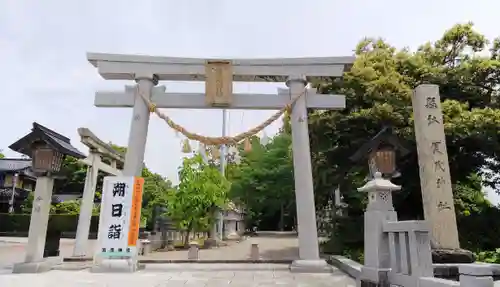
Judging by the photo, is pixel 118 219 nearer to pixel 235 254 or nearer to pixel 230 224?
pixel 235 254

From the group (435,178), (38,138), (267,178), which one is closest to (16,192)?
(267,178)

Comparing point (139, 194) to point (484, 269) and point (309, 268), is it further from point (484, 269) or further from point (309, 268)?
point (484, 269)

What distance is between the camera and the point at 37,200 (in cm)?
992

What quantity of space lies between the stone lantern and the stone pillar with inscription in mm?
9841

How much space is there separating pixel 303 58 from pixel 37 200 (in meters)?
8.58

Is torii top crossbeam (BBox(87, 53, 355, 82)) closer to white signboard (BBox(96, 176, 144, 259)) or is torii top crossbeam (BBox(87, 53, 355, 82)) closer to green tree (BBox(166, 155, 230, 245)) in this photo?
white signboard (BBox(96, 176, 144, 259))

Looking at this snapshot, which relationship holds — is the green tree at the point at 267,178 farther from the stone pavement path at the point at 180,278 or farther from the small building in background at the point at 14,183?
the small building in background at the point at 14,183

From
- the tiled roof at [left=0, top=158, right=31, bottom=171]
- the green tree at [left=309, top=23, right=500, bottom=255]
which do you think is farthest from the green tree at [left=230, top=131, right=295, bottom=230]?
the tiled roof at [left=0, top=158, right=31, bottom=171]

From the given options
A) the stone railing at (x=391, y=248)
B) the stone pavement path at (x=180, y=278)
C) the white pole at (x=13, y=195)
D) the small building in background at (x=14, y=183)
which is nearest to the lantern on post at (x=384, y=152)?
the stone railing at (x=391, y=248)

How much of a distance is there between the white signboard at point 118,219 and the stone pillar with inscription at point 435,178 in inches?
283

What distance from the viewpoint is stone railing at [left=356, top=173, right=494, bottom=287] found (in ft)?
18.5

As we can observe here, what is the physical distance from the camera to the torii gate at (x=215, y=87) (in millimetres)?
10812

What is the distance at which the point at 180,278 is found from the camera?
886cm

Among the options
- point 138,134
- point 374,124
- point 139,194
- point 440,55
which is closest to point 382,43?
point 440,55
